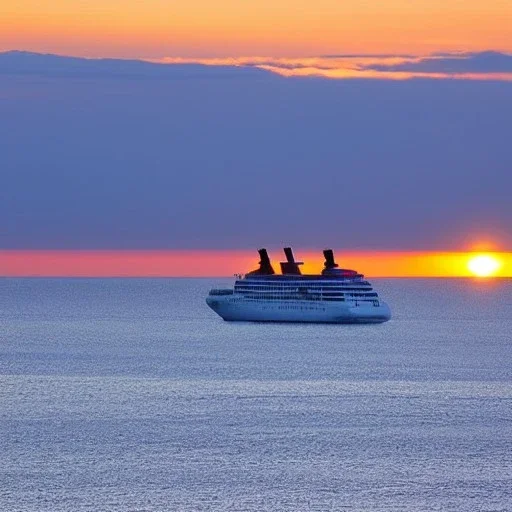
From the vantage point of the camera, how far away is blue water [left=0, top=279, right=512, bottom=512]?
42.2m

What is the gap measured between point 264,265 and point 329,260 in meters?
6.13

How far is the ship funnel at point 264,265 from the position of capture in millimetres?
131500

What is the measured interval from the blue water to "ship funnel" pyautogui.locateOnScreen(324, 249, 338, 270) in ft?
72.5

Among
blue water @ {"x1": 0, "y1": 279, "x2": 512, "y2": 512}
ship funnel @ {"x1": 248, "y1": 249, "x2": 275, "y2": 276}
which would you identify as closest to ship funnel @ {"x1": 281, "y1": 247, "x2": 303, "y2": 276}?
ship funnel @ {"x1": 248, "y1": 249, "x2": 275, "y2": 276}

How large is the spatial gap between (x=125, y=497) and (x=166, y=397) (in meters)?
26.9

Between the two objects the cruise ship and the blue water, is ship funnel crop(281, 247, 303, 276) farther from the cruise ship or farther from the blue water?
the blue water

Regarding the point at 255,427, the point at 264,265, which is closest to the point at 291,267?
the point at 264,265

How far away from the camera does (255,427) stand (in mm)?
56250

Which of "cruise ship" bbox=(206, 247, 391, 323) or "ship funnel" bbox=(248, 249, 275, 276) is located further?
"ship funnel" bbox=(248, 249, 275, 276)

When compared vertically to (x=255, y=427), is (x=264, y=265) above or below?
above

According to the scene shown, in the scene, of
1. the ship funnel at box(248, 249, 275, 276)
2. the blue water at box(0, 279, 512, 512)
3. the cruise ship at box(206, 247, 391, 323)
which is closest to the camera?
the blue water at box(0, 279, 512, 512)

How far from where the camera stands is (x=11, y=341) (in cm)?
11631

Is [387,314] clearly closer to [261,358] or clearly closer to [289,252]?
[289,252]

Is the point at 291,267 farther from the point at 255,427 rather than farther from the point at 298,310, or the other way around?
the point at 255,427
